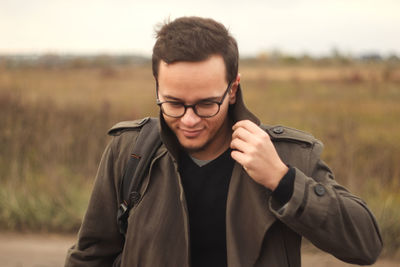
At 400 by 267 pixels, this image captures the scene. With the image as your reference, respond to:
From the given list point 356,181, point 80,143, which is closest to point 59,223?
point 80,143

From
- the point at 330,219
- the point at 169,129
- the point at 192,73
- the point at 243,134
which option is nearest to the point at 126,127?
the point at 169,129

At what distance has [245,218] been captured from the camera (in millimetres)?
1956

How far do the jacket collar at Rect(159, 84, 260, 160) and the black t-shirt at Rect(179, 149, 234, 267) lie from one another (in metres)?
0.09

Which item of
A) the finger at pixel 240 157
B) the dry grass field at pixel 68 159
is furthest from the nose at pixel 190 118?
the dry grass field at pixel 68 159

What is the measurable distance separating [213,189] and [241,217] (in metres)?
0.19

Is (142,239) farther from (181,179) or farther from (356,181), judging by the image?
(356,181)

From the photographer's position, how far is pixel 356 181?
234 inches

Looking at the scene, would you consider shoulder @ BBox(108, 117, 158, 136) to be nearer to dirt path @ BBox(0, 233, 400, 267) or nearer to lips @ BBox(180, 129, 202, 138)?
lips @ BBox(180, 129, 202, 138)

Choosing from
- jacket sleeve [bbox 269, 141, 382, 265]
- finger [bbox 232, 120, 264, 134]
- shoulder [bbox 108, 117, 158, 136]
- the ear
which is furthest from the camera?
shoulder [bbox 108, 117, 158, 136]

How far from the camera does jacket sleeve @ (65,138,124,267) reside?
2.10 metres

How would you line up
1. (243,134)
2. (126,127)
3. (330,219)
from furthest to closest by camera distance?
1. (126,127)
2. (243,134)
3. (330,219)

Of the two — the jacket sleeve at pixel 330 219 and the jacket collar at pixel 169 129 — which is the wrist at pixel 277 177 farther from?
the jacket collar at pixel 169 129

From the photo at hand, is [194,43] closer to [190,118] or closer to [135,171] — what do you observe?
[190,118]

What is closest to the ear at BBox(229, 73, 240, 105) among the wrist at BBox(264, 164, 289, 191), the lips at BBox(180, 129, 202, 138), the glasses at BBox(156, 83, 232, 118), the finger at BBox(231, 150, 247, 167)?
the glasses at BBox(156, 83, 232, 118)
